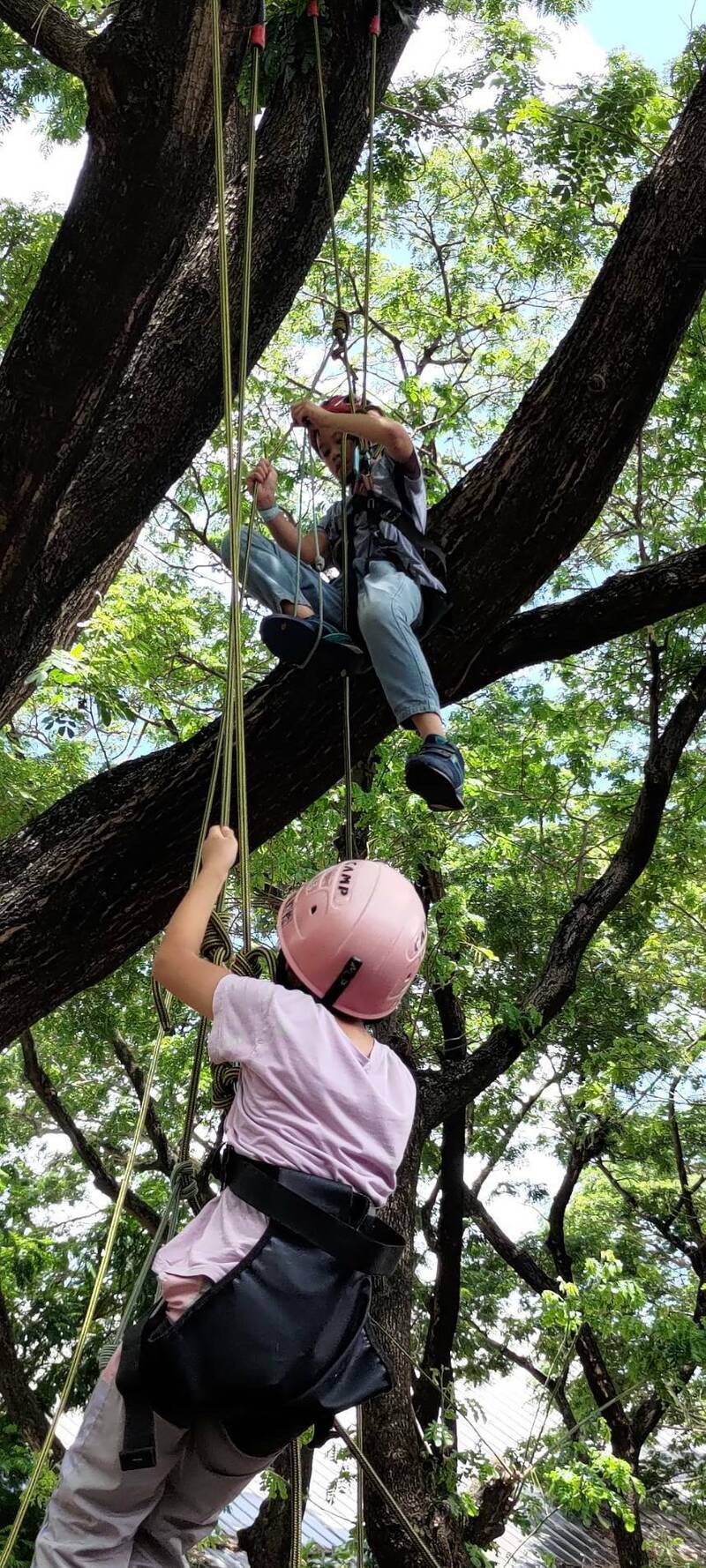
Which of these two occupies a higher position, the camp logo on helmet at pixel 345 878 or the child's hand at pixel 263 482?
the child's hand at pixel 263 482

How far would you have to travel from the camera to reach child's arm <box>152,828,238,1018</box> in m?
1.60

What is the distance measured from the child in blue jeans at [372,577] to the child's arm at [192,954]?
88 centimetres

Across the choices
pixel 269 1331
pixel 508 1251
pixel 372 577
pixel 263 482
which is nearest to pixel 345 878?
pixel 269 1331

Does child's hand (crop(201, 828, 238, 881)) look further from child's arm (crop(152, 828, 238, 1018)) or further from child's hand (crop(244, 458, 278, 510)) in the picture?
child's hand (crop(244, 458, 278, 510))

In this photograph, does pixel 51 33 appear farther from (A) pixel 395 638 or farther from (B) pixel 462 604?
(A) pixel 395 638

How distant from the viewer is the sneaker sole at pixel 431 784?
249 centimetres

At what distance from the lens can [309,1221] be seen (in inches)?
56.2

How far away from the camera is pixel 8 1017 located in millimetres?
2846

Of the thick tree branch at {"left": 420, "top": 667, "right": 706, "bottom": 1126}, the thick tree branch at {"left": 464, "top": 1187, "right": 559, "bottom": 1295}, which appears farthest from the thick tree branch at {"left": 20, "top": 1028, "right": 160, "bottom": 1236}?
the thick tree branch at {"left": 464, "top": 1187, "right": 559, "bottom": 1295}

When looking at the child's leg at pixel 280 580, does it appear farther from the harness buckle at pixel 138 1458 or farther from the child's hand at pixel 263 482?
the harness buckle at pixel 138 1458

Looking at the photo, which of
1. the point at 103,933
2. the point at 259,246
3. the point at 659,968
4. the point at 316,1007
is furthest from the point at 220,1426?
the point at 659,968

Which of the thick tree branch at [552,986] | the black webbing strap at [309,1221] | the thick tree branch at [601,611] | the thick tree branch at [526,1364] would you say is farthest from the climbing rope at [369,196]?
the thick tree branch at [526,1364]

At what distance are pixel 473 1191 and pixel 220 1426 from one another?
7.73 metres

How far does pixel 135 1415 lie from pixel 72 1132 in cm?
637
